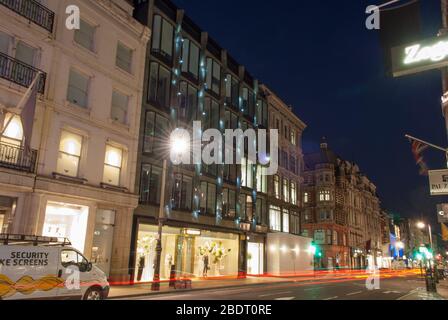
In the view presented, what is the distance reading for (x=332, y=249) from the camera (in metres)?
66.4

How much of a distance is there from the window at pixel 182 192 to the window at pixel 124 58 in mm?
8839

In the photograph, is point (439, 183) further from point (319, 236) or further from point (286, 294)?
point (319, 236)

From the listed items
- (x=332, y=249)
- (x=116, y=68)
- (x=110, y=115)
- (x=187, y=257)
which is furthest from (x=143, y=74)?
(x=332, y=249)

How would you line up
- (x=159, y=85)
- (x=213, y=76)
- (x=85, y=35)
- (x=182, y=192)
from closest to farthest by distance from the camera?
(x=85, y=35) < (x=159, y=85) < (x=182, y=192) < (x=213, y=76)

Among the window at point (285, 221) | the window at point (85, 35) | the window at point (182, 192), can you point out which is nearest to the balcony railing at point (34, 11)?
the window at point (85, 35)

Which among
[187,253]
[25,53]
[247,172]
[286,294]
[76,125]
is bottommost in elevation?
[286,294]

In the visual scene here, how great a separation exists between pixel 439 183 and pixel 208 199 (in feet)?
66.7

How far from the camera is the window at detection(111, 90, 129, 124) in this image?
24.7m

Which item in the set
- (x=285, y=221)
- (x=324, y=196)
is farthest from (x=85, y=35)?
(x=324, y=196)

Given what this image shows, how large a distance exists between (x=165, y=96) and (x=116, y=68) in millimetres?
5335

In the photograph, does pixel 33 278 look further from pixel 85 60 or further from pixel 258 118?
pixel 258 118

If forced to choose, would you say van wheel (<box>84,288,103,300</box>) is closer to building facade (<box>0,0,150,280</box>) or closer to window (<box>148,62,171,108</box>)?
building facade (<box>0,0,150,280</box>)

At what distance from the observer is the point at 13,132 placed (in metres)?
18.5

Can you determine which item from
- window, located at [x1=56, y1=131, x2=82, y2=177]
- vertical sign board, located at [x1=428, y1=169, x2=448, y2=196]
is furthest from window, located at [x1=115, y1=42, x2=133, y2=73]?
vertical sign board, located at [x1=428, y1=169, x2=448, y2=196]
